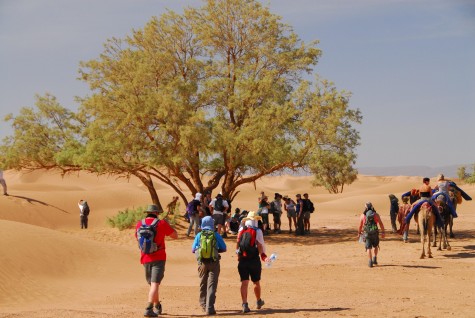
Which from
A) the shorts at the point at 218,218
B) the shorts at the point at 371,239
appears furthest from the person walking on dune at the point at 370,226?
the shorts at the point at 218,218

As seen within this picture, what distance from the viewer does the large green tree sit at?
25.5 metres

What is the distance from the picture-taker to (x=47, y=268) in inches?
630

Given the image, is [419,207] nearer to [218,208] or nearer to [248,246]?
[218,208]

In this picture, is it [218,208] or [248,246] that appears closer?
[248,246]

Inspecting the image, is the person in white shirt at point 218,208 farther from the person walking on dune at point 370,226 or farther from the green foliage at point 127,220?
the green foliage at point 127,220

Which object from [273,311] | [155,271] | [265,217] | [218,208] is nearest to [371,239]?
[273,311]

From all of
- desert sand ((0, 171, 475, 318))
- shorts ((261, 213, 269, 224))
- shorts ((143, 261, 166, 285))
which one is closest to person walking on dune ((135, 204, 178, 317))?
shorts ((143, 261, 166, 285))

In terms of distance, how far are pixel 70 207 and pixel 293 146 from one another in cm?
2475

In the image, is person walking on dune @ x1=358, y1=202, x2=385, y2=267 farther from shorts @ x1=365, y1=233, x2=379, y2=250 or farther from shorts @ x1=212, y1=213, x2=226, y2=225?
shorts @ x1=212, y1=213, x2=226, y2=225

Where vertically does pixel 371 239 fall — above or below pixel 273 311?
above

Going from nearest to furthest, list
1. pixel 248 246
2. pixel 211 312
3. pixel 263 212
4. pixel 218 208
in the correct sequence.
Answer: pixel 211 312 → pixel 248 246 → pixel 218 208 → pixel 263 212

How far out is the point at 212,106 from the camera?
92.1ft

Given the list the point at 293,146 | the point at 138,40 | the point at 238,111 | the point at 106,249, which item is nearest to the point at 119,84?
the point at 138,40

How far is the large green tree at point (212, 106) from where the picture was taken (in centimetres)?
2550
